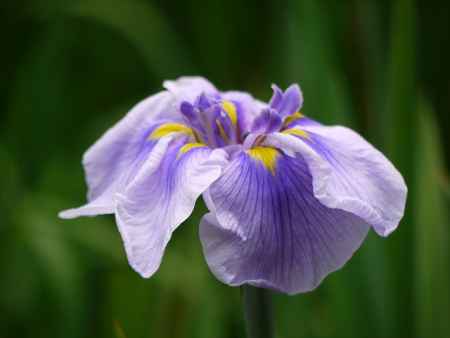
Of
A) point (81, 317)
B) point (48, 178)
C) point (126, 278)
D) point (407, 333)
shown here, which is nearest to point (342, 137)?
point (407, 333)

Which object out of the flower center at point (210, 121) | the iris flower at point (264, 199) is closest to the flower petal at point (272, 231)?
the iris flower at point (264, 199)

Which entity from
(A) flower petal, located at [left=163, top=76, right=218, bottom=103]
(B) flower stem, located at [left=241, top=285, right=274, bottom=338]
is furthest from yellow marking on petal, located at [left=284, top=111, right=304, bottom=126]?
(B) flower stem, located at [left=241, top=285, right=274, bottom=338]

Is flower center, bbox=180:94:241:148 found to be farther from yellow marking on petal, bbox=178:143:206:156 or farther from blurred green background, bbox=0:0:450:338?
blurred green background, bbox=0:0:450:338

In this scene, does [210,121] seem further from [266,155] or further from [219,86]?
[219,86]

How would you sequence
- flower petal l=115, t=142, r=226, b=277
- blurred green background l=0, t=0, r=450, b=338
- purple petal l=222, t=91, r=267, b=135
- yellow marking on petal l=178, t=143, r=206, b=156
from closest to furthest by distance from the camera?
flower petal l=115, t=142, r=226, b=277 < yellow marking on petal l=178, t=143, r=206, b=156 < purple petal l=222, t=91, r=267, b=135 < blurred green background l=0, t=0, r=450, b=338

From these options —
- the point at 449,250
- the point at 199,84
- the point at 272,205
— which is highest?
the point at 199,84

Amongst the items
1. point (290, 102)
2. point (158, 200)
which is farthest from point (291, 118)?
point (158, 200)

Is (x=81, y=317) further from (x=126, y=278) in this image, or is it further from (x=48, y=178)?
(x=48, y=178)
